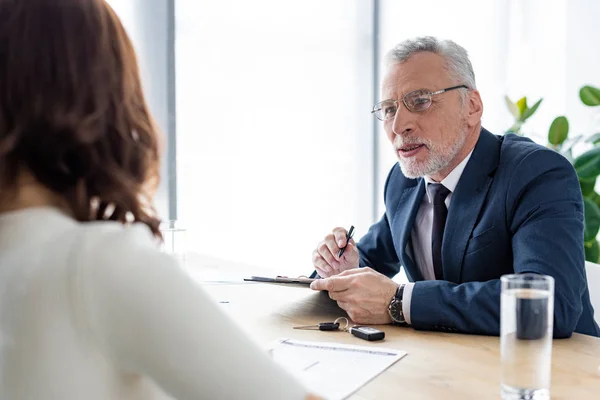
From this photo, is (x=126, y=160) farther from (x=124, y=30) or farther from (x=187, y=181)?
(x=187, y=181)

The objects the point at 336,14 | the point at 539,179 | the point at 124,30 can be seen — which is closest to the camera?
the point at 124,30

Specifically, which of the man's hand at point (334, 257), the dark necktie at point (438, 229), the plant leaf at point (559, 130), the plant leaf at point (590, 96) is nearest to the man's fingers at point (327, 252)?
the man's hand at point (334, 257)

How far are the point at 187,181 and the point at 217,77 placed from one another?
2.23 ft

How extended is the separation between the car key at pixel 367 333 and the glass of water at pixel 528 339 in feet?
1.16

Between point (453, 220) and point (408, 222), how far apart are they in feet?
0.74

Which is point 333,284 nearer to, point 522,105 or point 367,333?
point 367,333

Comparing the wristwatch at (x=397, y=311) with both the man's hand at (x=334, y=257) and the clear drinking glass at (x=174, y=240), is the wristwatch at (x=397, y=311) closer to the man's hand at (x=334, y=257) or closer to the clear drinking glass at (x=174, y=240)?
the man's hand at (x=334, y=257)

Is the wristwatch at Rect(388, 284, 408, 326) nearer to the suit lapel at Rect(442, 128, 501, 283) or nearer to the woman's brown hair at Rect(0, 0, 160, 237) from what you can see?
the suit lapel at Rect(442, 128, 501, 283)

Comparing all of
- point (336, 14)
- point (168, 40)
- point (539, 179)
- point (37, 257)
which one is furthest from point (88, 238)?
point (336, 14)

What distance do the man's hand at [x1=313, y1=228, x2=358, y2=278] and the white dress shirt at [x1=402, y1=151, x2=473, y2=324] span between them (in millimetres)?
205

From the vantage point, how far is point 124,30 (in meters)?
0.68

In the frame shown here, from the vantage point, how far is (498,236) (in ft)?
5.29

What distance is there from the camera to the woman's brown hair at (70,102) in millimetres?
607

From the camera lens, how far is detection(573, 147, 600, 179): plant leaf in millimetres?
3016
